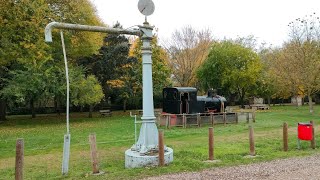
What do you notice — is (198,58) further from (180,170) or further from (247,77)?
(180,170)

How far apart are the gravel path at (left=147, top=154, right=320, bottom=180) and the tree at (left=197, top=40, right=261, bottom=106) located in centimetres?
3056

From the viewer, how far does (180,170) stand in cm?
772

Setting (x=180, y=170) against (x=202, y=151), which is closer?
(x=180, y=170)

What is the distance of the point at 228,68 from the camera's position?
1543 inches

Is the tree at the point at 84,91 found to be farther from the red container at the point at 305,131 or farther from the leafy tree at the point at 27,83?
the red container at the point at 305,131

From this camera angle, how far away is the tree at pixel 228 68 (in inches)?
1520

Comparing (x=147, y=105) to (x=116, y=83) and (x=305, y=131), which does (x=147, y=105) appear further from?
(x=116, y=83)

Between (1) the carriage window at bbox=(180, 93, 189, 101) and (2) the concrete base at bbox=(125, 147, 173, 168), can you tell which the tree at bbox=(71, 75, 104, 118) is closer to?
(1) the carriage window at bbox=(180, 93, 189, 101)

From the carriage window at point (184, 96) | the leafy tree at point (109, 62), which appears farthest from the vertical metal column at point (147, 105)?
the leafy tree at point (109, 62)

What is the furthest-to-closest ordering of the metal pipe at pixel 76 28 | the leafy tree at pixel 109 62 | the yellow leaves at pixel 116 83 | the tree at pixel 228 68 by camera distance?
the tree at pixel 228 68 < the yellow leaves at pixel 116 83 < the leafy tree at pixel 109 62 < the metal pipe at pixel 76 28

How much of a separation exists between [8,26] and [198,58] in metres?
28.5

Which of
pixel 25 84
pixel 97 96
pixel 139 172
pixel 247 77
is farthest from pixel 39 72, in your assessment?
pixel 247 77

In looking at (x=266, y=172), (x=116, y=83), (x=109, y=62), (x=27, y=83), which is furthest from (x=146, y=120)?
(x=116, y=83)

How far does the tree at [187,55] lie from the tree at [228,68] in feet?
4.14
